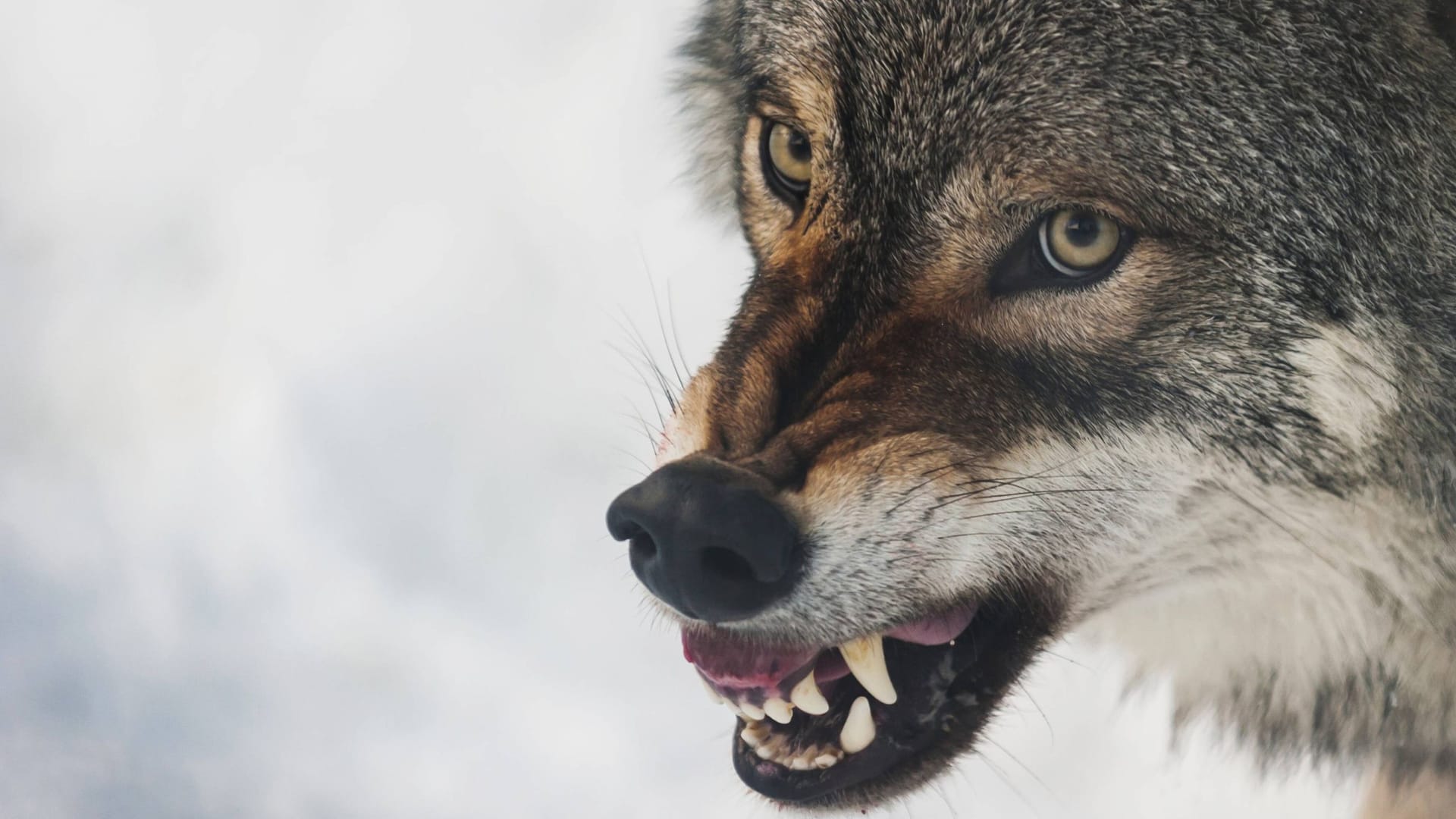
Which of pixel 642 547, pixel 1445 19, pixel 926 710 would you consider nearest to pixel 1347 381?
pixel 1445 19

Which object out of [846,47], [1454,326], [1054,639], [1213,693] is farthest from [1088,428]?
[1213,693]

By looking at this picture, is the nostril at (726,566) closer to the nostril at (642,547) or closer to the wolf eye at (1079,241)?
the nostril at (642,547)

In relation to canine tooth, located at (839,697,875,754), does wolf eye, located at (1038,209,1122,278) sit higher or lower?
higher

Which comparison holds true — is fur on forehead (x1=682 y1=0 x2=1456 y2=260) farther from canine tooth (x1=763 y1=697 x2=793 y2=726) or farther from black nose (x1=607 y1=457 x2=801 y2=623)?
canine tooth (x1=763 y1=697 x2=793 y2=726)

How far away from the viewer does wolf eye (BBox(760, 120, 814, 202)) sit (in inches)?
75.6

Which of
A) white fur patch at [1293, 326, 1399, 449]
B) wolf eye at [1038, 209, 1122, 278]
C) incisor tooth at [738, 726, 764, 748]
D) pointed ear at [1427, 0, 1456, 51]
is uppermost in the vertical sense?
pointed ear at [1427, 0, 1456, 51]

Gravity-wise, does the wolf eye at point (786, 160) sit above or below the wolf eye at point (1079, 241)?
above

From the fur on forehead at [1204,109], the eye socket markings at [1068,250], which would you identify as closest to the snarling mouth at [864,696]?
the eye socket markings at [1068,250]

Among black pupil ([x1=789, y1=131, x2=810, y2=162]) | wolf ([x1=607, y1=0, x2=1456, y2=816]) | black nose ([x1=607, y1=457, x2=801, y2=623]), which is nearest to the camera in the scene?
black nose ([x1=607, y1=457, x2=801, y2=623])

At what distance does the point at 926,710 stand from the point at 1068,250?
716mm

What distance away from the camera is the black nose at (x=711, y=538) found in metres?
1.50

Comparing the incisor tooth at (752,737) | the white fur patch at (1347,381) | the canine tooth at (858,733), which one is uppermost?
the white fur patch at (1347,381)

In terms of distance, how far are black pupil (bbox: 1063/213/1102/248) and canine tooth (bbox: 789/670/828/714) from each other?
72 cm

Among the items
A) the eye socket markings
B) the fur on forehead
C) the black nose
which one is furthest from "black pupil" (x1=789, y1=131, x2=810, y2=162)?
the black nose
